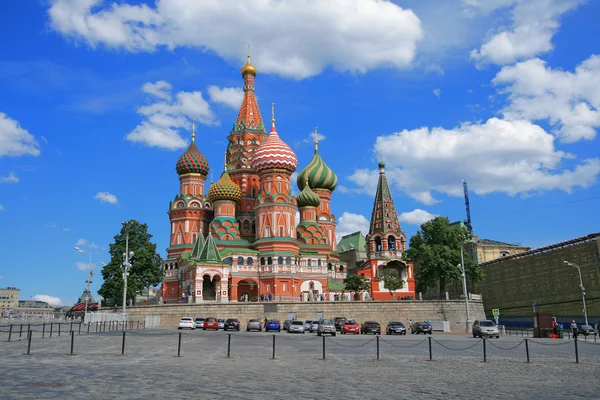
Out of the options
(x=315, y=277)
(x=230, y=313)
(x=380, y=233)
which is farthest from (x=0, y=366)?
(x=380, y=233)

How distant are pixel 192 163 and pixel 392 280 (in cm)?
2961

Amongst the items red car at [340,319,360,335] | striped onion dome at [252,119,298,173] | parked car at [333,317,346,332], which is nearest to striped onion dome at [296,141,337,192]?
striped onion dome at [252,119,298,173]

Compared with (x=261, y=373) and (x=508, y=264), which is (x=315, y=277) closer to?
(x=508, y=264)

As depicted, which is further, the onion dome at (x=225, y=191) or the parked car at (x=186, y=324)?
the onion dome at (x=225, y=191)

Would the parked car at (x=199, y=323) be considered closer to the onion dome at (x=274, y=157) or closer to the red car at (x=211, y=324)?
the red car at (x=211, y=324)

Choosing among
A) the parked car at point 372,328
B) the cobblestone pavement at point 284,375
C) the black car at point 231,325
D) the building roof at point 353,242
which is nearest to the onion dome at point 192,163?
the black car at point 231,325

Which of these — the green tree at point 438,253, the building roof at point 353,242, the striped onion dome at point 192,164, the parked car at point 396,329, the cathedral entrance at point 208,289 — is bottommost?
the parked car at point 396,329

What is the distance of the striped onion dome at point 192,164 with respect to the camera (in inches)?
2857

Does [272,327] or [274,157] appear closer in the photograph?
[272,327]

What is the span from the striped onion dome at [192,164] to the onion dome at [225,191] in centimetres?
308

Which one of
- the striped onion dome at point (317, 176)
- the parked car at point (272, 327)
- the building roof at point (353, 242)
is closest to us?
the parked car at point (272, 327)

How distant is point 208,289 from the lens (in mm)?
62500

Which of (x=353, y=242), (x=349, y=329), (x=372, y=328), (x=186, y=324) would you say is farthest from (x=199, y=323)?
(x=353, y=242)

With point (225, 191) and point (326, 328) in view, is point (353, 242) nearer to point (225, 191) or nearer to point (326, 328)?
point (225, 191)
